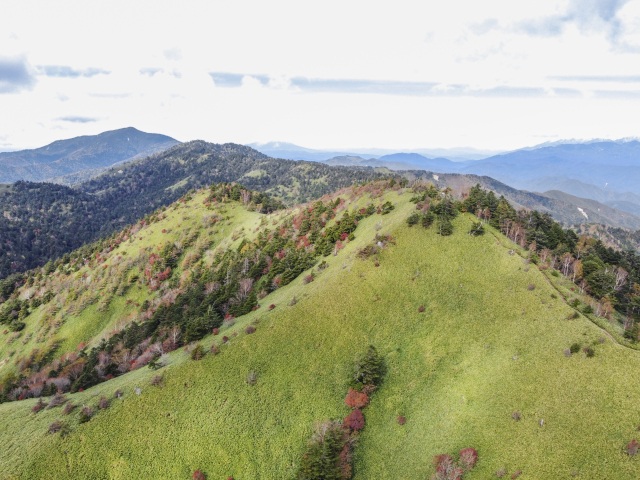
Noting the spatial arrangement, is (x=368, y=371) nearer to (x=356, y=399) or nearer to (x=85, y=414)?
(x=356, y=399)

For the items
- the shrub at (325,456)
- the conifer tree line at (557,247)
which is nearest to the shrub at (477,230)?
the conifer tree line at (557,247)

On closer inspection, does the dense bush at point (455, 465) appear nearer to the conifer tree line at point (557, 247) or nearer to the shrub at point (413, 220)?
the conifer tree line at point (557, 247)

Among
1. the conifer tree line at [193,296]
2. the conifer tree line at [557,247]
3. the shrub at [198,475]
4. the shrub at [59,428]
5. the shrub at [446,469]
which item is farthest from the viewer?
the conifer tree line at [193,296]

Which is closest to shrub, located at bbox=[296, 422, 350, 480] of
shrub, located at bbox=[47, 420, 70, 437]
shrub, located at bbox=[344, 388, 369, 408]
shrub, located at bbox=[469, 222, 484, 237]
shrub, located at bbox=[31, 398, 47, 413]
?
shrub, located at bbox=[344, 388, 369, 408]

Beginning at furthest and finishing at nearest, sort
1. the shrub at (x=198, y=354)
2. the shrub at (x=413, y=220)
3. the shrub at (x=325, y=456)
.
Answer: the shrub at (x=413, y=220) → the shrub at (x=198, y=354) → the shrub at (x=325, y=456)

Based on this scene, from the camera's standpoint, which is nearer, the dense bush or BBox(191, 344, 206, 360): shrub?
the dense bush

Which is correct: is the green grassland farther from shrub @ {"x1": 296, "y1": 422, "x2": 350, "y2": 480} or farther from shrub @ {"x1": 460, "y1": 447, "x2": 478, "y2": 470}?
shrub @ {"x1": 296, "y1": 422, "x2": 350, "y2": 480}

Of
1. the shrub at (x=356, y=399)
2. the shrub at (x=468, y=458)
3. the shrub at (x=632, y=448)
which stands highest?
the shrub at (x=632, y=448)

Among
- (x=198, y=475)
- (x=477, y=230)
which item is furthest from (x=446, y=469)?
(x=477, y=230)
